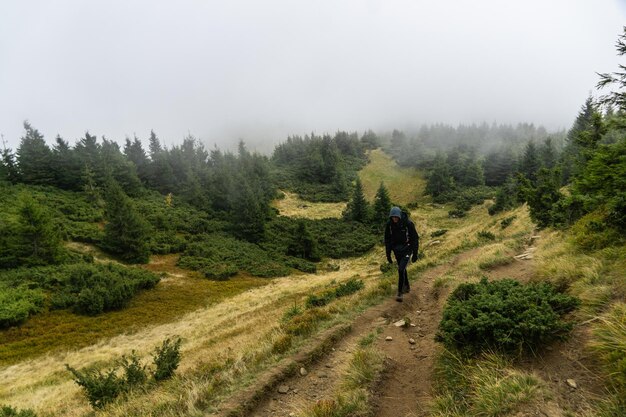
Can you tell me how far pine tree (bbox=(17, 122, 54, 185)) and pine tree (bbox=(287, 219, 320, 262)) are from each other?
4042 cm

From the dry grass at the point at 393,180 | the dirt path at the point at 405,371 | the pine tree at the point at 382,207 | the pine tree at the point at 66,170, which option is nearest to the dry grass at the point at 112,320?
the dirt path at the point at 405,371

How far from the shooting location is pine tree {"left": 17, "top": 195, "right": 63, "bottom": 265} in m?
27.8

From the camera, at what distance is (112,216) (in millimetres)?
35812

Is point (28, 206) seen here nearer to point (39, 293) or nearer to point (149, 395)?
point (39, 293)

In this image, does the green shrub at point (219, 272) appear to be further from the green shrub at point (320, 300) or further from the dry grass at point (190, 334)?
the green shrub at point (320, 300)

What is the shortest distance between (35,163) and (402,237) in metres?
62.5

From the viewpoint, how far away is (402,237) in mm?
9266

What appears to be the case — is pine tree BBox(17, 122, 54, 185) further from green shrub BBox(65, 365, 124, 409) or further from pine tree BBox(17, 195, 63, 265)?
green shrub BBox(65, 365, 124, 409)

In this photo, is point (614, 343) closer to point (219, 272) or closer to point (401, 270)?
point (401, 270)

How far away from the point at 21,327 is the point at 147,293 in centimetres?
824

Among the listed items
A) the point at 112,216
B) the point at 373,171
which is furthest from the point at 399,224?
the point at 373,171

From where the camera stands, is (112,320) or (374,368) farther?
(112,320)

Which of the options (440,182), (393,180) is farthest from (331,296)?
(393,180)

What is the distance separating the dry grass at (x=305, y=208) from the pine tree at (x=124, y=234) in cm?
3158
